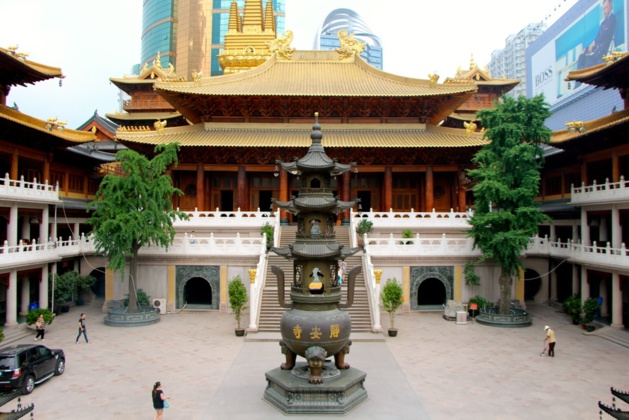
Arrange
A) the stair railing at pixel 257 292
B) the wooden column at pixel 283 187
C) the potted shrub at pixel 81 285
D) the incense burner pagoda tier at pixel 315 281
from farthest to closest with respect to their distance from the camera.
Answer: the wooden column at pixel 283 187, the potted shrub at pixel 81 285, the stair railing at pixel 257 292, the incense burner pagoda tier at pixel 315 281

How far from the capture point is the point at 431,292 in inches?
1126

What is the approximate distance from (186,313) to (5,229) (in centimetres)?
998

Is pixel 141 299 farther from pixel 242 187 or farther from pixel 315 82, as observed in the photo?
pixel 315 82

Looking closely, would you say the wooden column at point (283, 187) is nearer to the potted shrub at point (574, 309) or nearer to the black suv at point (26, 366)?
the potted shrub at point (574, 309)

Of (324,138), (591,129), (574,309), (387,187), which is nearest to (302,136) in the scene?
(324,138)

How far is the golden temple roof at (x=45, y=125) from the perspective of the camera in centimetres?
2313

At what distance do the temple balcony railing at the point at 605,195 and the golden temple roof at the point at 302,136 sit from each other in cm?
656

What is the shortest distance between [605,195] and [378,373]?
14553mm

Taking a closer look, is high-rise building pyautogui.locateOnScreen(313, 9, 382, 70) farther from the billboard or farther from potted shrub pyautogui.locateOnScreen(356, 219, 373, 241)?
potted shrub pyautogui.locateOnScreen(356, 219, 373, 241)

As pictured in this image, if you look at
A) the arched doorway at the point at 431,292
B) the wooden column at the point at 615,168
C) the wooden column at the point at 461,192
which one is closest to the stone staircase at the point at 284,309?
the arched doorway at the point at 431,292

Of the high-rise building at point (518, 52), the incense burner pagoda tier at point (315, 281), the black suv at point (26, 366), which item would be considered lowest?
the black suv at point (26, 366)

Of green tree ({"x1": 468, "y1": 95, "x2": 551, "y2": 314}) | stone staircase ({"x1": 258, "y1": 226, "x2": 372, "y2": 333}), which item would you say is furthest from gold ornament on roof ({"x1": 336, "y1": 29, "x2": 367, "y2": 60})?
stone staircase ({"x1": 258, "y1": 226, "x2": 372, "y2": 333})

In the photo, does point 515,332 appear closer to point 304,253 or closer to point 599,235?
point 599,235

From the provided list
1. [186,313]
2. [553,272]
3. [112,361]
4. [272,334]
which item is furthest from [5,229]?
[553,272]
